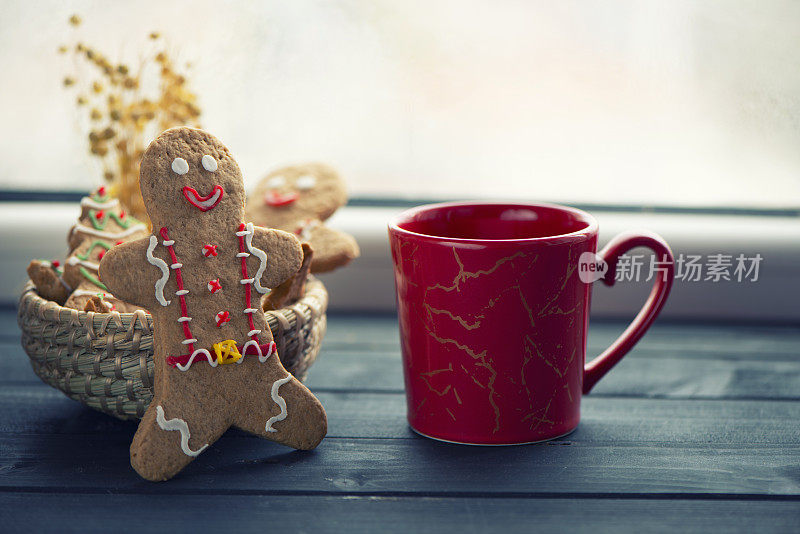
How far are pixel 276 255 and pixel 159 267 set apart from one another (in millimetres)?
82

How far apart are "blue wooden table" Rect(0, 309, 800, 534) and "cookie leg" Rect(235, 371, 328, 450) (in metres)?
0.02

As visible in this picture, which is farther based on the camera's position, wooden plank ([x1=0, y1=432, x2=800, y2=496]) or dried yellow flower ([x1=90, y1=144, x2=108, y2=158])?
dried yellow flower ([x1=90, y1=144, x2=108, y2=158])

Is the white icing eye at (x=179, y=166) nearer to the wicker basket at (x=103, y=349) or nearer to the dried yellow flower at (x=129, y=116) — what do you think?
the wicker basket at (x=103, y=349)

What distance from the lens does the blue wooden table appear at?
1.63ft

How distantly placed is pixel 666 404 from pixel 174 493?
415 millimetres

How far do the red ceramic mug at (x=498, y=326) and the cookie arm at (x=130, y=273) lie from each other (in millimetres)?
179

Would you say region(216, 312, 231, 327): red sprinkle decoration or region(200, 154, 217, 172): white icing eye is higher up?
region(200, 154, 217, 172): white icing eye

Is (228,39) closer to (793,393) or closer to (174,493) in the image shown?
(174,493)

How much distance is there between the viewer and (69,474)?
0.55m

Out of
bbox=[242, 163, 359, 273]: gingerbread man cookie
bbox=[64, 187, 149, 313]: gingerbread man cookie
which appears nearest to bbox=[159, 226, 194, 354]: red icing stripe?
bbox=[64, 187, 149, 313]: gingerbread man cookie

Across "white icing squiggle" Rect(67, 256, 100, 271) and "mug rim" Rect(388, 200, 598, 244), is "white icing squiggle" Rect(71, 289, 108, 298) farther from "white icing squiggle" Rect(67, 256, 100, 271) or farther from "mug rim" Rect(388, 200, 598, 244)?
"mug rim" Rect(388, 200, 598, 244)

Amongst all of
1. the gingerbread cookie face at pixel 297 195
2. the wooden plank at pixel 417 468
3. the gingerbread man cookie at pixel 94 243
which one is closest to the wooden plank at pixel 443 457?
the wooden plank at pixel 417 468

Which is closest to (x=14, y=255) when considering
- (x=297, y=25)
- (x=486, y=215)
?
(x=297, y=25)

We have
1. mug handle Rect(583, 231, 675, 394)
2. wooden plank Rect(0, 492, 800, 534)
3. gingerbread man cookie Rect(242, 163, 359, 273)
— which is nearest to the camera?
wooden plank Rect(0, 492, 800, 534)
